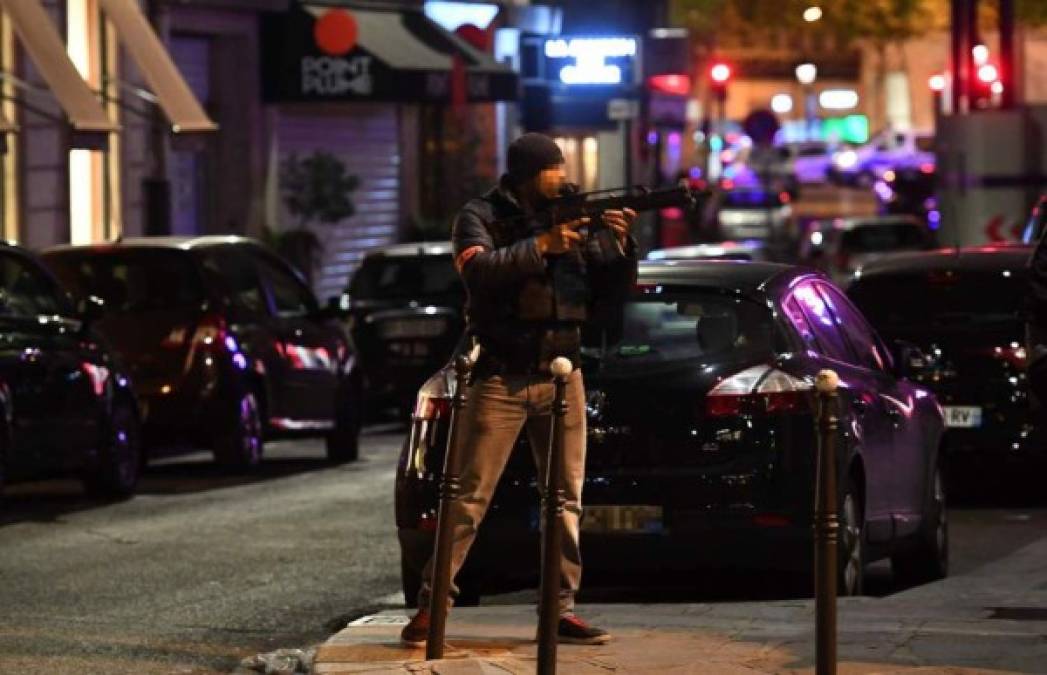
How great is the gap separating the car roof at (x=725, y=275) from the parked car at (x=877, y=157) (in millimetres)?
67463

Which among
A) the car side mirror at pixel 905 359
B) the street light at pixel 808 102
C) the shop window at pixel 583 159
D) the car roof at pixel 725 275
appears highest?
the street light at pixel 808 102

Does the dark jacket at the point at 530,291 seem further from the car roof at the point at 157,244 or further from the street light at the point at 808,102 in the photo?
the street light at the point at 808,102

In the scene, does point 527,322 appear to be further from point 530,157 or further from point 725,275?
point 725,275

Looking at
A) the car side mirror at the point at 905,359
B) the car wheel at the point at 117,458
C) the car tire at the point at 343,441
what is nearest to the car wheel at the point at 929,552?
the car side mirror at the point at 905,359

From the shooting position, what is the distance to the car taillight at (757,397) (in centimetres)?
1107

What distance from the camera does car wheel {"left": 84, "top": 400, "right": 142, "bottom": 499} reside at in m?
17.0

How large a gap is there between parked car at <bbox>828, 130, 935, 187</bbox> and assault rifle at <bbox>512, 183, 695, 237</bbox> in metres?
70.0

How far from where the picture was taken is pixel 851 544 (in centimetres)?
1148

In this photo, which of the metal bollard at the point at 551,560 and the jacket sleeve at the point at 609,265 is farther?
the jacket sleeve at the point at 609,265

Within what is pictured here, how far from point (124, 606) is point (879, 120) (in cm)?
9144

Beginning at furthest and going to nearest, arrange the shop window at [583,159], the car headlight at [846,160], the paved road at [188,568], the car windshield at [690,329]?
the car headlight at [846,160] → the shop window at [583,159] → the car windshield at [690,329] → the paved road at [188,568]

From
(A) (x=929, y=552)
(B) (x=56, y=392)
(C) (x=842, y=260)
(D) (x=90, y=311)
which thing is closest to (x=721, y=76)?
(C) (x=842, y=260)

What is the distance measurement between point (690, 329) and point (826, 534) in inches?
139

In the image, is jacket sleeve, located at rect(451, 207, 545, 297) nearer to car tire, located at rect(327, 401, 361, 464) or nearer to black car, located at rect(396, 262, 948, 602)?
black car, located at rect(396, 262, 948, 602)
